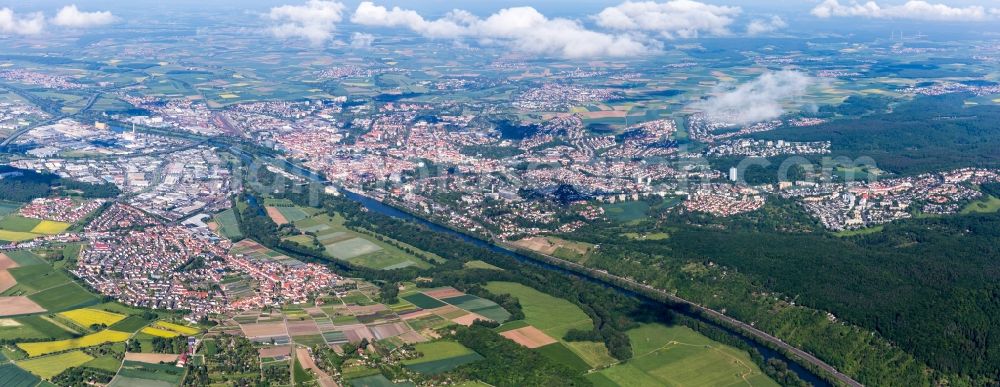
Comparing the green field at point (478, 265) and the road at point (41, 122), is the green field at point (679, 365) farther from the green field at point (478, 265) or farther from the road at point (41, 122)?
the road at point (41, 122)

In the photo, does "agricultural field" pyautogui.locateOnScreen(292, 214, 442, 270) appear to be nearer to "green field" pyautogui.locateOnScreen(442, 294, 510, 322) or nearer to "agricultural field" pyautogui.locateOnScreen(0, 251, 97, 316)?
"green field" pyautogui.locateOnScreen(442, 294, 510, 322)

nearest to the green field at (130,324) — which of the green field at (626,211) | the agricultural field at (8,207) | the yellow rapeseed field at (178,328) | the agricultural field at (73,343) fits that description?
the agricultural field at (73,343)

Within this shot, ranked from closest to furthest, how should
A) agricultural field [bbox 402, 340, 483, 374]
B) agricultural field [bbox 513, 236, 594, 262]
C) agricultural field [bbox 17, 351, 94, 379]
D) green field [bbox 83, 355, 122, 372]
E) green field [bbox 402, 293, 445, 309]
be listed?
1. agricultural field [bbox 17, 351, 94, 379]
2. green field [bbox 83, 355, 122, 372]
3. agricultural field [bbox 402, 340, 483, 374]
4. green field [bbox 402, 293, 445, 309]
5. agricultural field [bbox 513, 236, 594, 262]

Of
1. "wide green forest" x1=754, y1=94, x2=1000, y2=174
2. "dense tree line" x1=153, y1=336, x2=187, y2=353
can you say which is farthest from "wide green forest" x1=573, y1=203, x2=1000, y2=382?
"dense tree line" x1=153, y1=336, x2=187, y2=353

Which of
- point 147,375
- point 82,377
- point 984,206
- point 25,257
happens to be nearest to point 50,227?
point 25,257

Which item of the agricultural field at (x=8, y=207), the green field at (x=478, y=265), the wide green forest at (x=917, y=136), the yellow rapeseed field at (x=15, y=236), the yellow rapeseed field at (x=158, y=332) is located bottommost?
the green field at (x=478, y=265)

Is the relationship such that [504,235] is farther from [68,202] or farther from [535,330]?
[68,202]
